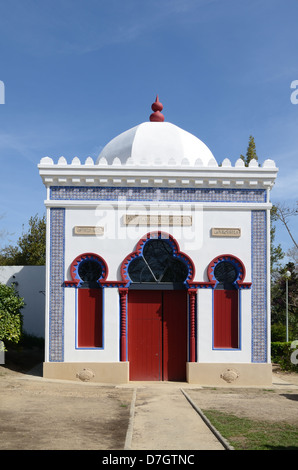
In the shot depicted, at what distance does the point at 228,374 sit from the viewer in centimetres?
1326

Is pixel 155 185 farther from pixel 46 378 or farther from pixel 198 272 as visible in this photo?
pixel 46 378

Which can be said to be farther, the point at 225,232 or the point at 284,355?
the point at 284,355

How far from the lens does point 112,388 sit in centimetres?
1241

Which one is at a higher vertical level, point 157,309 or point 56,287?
point 56,287

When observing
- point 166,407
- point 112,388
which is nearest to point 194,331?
point 112,388

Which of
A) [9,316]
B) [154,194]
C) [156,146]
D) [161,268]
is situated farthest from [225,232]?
[9,316]

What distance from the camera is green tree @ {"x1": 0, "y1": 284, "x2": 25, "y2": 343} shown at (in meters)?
14.1

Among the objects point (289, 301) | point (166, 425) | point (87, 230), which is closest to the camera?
point (166, 425)

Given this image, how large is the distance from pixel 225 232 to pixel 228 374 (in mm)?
4141

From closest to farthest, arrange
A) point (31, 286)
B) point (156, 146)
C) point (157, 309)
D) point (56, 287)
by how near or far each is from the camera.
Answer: point (56, 287) < point (157, 309) < point (156, 146) < point (31, 286)

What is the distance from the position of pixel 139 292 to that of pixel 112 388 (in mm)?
2888

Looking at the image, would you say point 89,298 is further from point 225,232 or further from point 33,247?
point 33,247

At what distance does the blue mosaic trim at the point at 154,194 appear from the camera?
13.7 metres

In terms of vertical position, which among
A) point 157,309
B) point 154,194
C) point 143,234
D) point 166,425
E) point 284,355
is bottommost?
point 284,355
